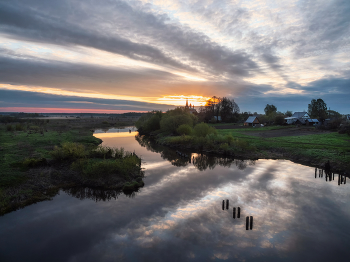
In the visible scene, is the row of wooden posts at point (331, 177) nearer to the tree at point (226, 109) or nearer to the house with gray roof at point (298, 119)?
the house with gray roof at point (298, 119)

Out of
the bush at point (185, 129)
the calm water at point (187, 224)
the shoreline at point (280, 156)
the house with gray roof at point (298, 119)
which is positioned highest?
the house with gray roof at point (298, 119)

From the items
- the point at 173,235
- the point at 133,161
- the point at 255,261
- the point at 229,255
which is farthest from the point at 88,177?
the point at 255,261

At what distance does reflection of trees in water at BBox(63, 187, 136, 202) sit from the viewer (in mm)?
17922

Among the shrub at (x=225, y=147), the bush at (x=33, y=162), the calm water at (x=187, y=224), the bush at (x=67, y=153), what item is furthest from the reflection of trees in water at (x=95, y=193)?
the shrub at (x=225, y=147)

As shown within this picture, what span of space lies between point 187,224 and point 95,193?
31.6 ft

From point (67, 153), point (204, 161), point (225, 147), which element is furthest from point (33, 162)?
point (225, 147)

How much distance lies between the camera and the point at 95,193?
18.6 m

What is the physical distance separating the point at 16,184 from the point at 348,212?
2781 cm

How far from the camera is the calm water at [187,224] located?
36.7ft

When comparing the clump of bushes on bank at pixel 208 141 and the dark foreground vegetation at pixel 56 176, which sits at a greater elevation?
the clump of bushes on bank at pixel 208 141

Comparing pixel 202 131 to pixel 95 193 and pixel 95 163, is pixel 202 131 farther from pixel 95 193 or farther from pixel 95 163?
pixel 95 193

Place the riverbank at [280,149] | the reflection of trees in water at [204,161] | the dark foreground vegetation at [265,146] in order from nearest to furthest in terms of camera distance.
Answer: the riverbank at [280,149] → the dark foreground vegetation at [265,146] → the reflection of trees in water at [204,161]

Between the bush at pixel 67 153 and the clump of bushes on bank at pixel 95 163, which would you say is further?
the bush at pixel 67 153

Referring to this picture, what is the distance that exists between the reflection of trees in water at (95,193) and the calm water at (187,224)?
3.5 inches
